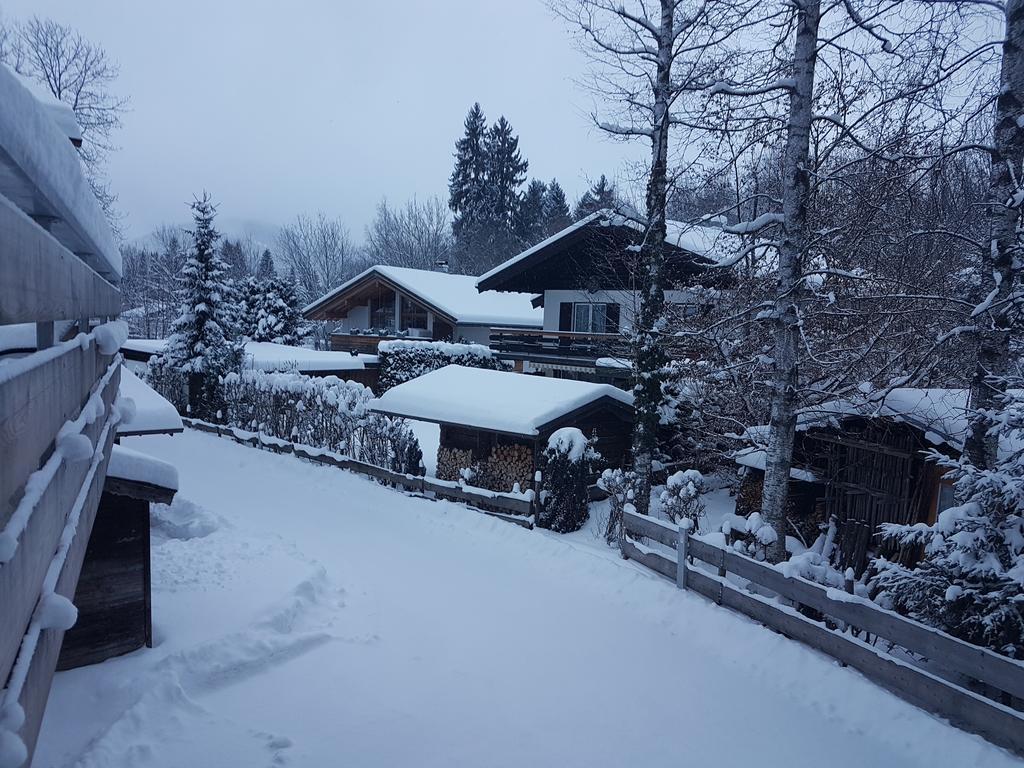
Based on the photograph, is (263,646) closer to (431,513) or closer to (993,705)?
(431,513)

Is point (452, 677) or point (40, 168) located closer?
point (40, 168)

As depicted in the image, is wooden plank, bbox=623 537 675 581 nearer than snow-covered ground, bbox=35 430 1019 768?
No

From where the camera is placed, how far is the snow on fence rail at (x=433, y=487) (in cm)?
1300

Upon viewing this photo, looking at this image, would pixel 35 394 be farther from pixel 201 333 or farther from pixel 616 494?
pixel 201 333

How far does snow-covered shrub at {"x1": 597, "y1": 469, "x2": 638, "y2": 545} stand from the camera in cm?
1237

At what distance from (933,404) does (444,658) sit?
7.63m

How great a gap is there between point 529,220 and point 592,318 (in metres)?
43.5

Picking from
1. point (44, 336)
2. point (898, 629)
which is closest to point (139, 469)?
point (44, 336)

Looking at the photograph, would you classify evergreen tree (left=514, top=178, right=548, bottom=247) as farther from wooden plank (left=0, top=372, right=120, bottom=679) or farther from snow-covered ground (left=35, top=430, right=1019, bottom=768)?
wooden plank (left=0, top=372, right=120, bottom=679)

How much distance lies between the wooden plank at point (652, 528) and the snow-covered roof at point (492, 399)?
3264mm

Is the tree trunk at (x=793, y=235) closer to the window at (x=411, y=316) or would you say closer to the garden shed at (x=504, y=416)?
the garden shed at (x=504, y=416)

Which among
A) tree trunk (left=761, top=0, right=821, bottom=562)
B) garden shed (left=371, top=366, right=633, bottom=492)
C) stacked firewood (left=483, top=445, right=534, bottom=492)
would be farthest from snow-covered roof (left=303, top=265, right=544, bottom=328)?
tree trunk (left=761, top=0, right=821, bottom=562)

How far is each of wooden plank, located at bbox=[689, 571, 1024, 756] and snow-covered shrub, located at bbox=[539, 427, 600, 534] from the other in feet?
15.3

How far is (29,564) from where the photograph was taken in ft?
5.74
